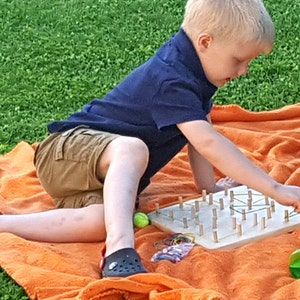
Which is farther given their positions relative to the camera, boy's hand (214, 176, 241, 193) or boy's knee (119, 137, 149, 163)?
boy's hand (214, 176, 241, 193)

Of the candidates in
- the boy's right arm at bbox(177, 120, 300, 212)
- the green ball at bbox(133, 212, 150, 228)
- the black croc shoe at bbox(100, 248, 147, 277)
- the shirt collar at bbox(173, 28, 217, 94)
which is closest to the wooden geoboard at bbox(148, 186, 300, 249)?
the green ball at bbox(133, 212, 150, 228)

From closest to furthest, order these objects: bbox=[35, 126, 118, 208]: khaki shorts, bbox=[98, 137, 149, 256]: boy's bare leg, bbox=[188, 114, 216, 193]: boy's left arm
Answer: bbox=[98, 137, 149, 256]: boy's bare leg, bbox=[35, 126, 118, 208]: khaki shorts, bbox=[188, 114, 216, 193]: boy's left arm

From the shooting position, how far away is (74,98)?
11.1 feet

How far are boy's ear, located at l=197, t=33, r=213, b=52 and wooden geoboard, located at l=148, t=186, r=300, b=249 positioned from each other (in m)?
0.42

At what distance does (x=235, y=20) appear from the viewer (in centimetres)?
221

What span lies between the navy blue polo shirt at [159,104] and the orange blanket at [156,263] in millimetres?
190

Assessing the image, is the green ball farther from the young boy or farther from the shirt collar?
the shirt collar

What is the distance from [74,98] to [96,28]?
1.01 meters

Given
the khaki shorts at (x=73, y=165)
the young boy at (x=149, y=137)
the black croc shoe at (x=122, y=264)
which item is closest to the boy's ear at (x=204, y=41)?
the young boy at (x=149, y=137)

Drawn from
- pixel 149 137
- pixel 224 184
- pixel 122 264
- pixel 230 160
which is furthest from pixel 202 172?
pixel 122 264

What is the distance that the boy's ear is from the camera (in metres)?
2.25

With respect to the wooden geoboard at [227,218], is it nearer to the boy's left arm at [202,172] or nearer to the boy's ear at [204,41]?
the boy's left arm at [202,172]

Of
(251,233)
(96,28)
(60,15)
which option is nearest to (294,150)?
(251,233)

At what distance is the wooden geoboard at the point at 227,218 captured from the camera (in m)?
2.18
